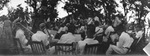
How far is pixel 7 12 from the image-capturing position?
147 inches

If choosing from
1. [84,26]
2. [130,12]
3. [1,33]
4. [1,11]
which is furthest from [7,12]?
[130,12]

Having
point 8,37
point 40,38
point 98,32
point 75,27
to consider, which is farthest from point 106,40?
point 8,37

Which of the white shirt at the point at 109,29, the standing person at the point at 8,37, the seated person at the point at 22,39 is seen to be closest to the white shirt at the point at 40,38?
the seated person at the point at 22,39

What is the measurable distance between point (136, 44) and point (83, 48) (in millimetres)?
643

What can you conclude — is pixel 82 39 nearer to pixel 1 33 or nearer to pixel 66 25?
pixel 66 25

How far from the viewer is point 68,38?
10.6 ft

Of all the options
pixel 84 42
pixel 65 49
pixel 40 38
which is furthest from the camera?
pixel 40 38

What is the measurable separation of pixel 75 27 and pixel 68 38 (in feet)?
0.61

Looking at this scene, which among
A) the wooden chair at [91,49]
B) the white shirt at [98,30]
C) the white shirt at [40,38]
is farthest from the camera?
the white shirt at [40,38]

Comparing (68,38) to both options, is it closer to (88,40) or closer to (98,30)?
(88,40)

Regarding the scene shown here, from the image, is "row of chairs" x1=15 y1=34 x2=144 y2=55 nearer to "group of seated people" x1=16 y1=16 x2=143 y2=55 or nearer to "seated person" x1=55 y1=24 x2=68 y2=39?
"group of seated people" x1=16 y1=16 x2=143 y2=55

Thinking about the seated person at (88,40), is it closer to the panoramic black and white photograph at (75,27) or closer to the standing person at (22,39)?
the panoramic black and white photograph at (75,27)

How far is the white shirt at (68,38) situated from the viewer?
321 cm

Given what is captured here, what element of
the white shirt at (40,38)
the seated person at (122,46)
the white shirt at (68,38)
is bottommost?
the seated person at (122,46)
